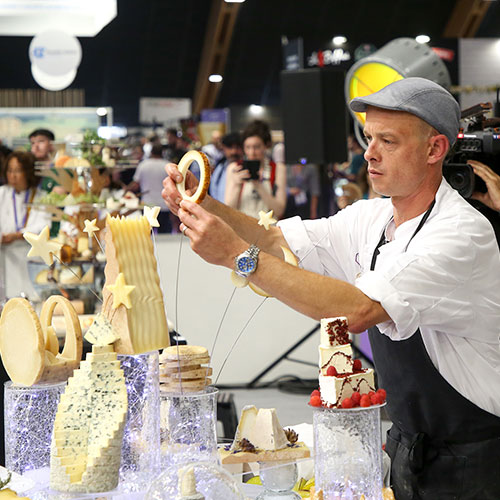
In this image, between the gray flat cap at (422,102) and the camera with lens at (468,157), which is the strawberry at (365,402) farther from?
the camera with lens at (468,157)

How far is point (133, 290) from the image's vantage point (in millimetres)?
1392

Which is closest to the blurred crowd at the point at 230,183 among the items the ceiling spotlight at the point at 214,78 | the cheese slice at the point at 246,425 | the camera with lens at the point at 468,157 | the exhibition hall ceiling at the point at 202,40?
the camera with lens at the point at 468,157

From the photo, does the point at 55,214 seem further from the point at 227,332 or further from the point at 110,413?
the point at 110,413

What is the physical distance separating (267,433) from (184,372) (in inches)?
7.8

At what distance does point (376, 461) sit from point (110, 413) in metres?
0.43

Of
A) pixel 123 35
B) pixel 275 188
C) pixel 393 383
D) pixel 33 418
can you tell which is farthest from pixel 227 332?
pixel 123 35

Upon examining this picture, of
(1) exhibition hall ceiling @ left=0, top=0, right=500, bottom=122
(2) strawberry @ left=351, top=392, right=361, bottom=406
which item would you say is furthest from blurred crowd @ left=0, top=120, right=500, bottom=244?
(1) exhibition hall ceiling @ left=0, top=0, right=500, bottom=122

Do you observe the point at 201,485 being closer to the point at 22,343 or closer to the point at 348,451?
the point at 348,451

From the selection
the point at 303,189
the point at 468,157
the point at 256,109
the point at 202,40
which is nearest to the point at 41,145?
the point at 303,189

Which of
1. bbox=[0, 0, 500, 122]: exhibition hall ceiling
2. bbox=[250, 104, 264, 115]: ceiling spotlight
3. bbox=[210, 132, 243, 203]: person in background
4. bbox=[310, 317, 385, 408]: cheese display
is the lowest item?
bbox=[310, 317, 385, 408]: cheese display

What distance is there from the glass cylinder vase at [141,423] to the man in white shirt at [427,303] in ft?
0.96

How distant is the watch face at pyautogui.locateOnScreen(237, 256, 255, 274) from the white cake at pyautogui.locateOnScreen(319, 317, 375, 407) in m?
0.17

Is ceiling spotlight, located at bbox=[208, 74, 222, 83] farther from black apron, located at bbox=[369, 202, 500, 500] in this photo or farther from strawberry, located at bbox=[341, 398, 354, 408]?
strawberry, located at bbox=[341, 398, 354, 408]

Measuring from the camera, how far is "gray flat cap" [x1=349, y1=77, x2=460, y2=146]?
1.67 m
